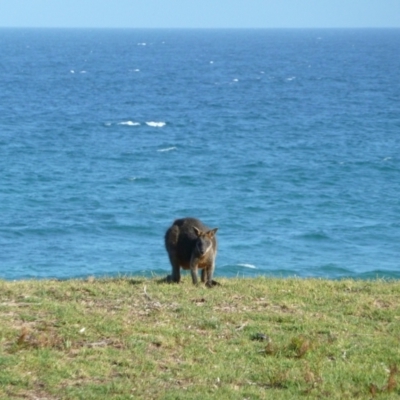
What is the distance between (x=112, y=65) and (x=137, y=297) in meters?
119

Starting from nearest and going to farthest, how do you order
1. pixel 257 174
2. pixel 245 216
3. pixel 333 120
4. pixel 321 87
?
pixel 245 216 < pixel 257 174 < pixel 333 120 < pixel 321 87

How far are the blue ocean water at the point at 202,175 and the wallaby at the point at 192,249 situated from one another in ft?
46.0

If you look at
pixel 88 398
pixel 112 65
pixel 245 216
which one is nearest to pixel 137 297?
pixel 88 398

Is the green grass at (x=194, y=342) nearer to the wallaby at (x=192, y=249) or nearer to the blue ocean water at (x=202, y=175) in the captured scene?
the wallaby at (x=192, y=249)

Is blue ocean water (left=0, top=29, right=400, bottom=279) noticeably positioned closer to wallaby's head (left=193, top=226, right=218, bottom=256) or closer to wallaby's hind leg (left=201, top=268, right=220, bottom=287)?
wallaby's hind leg (left=201, top=268, right=220, bottom=287)

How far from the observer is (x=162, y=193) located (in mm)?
43312

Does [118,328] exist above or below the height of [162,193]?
above

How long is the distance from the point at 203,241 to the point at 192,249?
0.75 feet

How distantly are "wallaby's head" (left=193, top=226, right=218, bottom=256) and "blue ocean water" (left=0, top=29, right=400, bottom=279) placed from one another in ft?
47.1

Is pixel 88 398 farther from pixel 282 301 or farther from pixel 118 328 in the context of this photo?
pixel 282 301

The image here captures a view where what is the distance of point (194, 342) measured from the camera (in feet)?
33.8

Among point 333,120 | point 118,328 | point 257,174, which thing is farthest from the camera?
point 333,120

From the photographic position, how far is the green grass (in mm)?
9047

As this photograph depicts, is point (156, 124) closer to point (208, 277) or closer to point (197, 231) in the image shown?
point (208, 277)
